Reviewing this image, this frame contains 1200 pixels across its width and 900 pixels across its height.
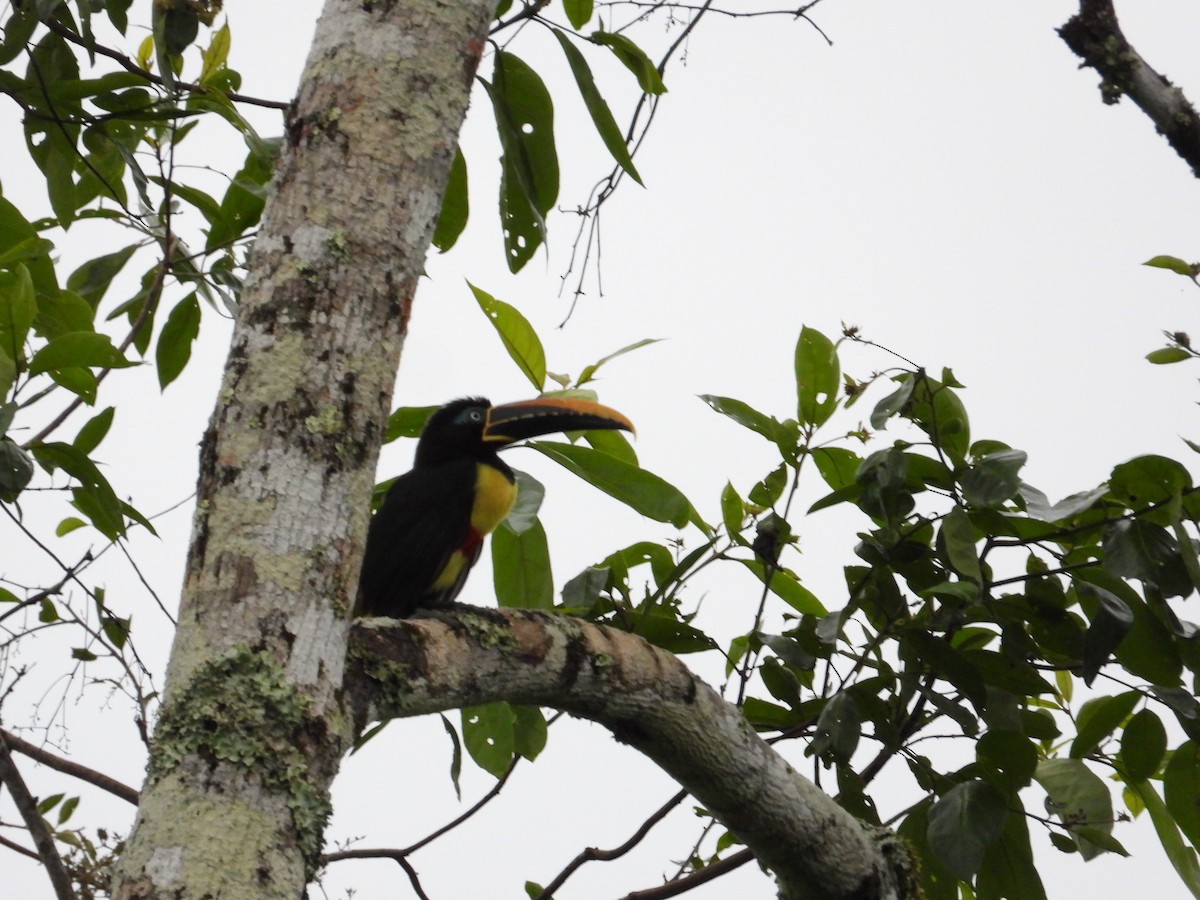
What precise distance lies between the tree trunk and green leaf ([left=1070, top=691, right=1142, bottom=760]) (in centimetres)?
159

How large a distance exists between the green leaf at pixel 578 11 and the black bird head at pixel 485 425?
1.09 metres

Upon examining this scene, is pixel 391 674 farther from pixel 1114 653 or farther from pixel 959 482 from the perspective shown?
pixel 1114 653

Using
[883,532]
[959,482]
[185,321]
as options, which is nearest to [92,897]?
[185,321]

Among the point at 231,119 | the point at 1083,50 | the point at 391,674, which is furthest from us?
the point at 231,119

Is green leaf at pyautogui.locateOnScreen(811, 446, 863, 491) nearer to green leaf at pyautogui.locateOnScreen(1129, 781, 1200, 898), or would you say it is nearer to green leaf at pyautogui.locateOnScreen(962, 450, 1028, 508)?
green leaf at pyautogui.locateOnScreen(962, 450, 1028, 508)

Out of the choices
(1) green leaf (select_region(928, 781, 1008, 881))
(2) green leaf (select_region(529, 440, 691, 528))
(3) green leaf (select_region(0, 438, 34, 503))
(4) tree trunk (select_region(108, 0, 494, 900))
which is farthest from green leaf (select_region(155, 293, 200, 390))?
(1) green leaf (select_region(928, 781, 1008, 881))

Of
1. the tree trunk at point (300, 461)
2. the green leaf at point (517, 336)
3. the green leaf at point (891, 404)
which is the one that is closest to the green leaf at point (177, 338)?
the green leaf at point (517, 336)

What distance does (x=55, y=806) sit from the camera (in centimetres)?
333

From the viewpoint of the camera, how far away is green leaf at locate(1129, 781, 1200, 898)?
8.09ft

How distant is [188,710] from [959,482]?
1.58m

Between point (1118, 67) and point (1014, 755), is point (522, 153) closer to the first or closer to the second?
point (1118, 67)

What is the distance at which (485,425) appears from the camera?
4.23 m

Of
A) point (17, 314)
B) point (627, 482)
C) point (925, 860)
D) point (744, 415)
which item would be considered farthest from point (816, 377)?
point (17, 314)

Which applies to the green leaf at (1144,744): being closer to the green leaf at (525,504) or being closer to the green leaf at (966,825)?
the green leaf at (966,825)
